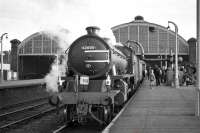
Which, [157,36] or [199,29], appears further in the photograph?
[157,36]

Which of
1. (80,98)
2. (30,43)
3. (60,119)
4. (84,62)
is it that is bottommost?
(60,119)

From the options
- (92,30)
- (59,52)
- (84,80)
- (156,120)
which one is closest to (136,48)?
(59,52)

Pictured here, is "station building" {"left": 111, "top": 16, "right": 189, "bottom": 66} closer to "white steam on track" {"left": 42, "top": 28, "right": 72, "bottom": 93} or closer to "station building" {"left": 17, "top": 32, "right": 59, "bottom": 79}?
"station building" {"left": 17, "top": 32, "right": 59, "bottom": 79}

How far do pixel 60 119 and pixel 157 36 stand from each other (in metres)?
51.8

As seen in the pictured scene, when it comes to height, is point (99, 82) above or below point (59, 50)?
below

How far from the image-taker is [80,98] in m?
10.1

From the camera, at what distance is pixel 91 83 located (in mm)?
10734

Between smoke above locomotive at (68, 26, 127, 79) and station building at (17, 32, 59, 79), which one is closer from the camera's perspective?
smoke above locomotive at (68, 26, 127, 79)

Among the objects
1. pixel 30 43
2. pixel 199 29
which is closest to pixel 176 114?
pixel 199 29

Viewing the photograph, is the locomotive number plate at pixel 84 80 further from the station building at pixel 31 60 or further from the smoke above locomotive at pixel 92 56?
the station building at pixel 31 60

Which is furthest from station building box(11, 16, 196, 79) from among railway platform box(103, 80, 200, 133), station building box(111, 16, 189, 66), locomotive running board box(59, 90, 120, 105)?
locomotive running board box(59, 90, 120, 105)

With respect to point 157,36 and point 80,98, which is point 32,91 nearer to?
point 80,98

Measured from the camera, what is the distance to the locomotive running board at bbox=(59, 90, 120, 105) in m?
9.95

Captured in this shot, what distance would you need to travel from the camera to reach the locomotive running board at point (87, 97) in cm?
995
